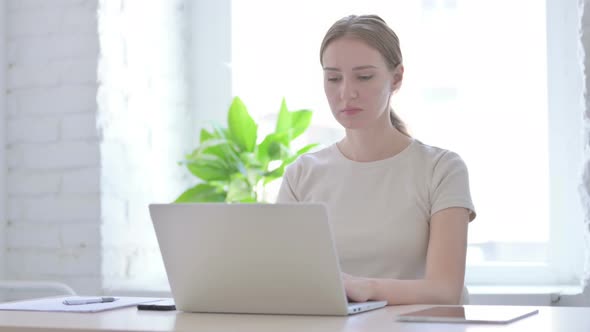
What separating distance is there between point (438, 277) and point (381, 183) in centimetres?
32

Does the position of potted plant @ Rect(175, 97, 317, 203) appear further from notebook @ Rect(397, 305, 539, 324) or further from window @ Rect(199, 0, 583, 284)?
notebook @ Rect(397, 305, 539, 324)

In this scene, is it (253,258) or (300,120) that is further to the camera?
(300,120)

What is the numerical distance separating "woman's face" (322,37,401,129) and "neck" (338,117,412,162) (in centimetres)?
9

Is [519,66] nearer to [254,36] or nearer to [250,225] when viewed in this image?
[254,36]

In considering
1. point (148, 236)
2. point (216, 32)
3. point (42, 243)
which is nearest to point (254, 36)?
point (216, 32)

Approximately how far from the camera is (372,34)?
2090 millimetres

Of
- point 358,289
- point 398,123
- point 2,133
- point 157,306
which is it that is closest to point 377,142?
point 398,123

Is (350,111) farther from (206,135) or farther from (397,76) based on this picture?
(206,135)

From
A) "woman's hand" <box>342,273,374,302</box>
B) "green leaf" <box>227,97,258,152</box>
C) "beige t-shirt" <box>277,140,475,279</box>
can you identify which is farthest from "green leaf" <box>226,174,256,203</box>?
"woman's hand" <box>342,273,374,302</box>

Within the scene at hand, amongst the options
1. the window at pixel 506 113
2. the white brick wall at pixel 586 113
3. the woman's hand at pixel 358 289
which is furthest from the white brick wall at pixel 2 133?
the white brick wall at pixel 586 113

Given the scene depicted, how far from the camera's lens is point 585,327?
Answer: 1277 millimetres

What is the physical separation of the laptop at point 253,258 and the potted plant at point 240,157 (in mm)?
1361

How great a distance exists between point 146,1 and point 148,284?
0.96 m

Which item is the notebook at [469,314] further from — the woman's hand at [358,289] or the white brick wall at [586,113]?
the white brick wall at [586,113]
